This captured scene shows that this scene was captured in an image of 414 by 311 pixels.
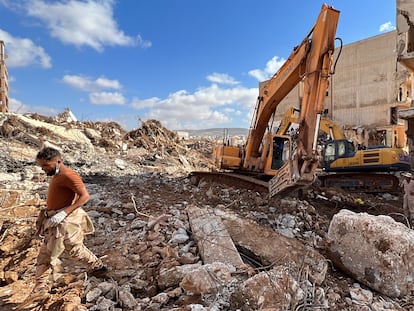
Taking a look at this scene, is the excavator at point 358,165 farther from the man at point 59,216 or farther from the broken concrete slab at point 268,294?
the man at point 59,216

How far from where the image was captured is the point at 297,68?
6.29 m

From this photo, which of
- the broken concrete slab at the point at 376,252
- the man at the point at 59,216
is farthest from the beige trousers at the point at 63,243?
the broken concrete slab at the point at 376,252

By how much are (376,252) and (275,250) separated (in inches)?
39.8

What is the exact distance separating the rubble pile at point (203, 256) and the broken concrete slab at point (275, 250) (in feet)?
0.04

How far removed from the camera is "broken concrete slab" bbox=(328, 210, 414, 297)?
10.2ft

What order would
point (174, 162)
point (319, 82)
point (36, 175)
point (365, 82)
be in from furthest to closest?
point (365, 82) → point (174, 162) → point (36, 175) → point (319, 82)

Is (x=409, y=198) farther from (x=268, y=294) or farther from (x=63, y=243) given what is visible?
(x=63, y=243)

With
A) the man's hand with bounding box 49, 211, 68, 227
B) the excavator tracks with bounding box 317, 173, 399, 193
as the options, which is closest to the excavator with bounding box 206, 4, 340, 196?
the man's hand with bounding box 49, 211, 68, 227

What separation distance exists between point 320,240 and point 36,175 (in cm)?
654

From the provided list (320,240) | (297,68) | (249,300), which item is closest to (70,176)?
(249,300)

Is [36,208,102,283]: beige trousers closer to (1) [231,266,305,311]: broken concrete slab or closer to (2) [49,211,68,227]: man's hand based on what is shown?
(2) [49,211,68,227]: man's hand

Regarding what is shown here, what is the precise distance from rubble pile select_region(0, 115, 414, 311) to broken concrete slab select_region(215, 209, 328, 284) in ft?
0.04

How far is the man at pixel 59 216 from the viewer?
3.07 meters

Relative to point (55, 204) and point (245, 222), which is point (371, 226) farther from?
point (55, 204)
